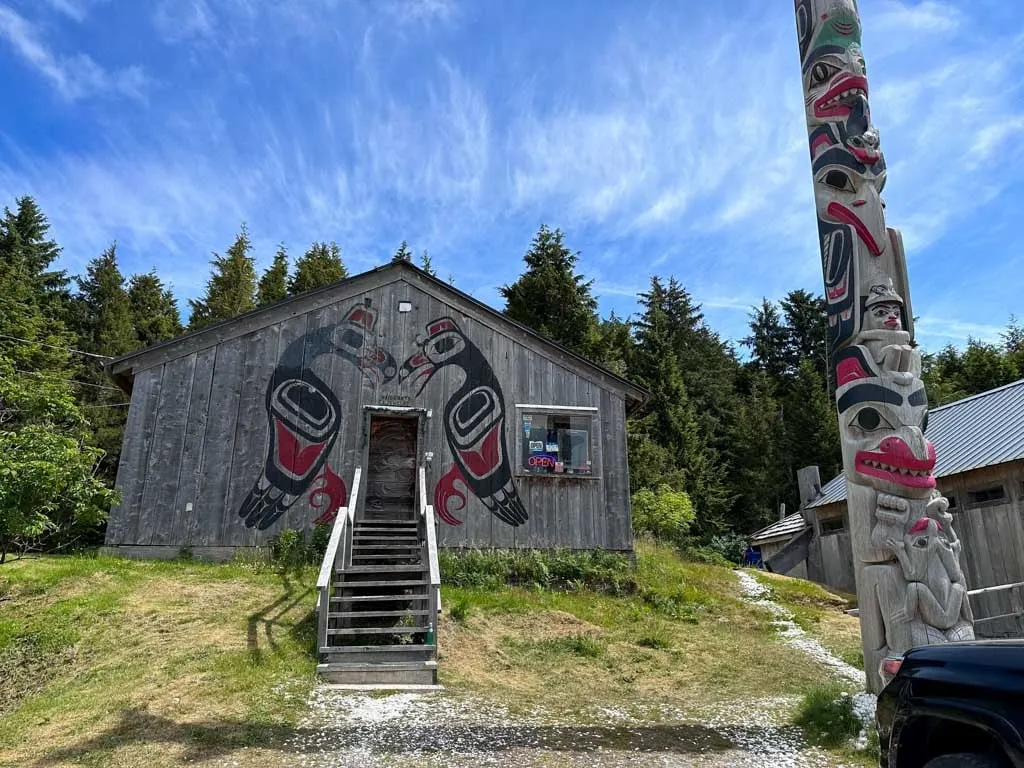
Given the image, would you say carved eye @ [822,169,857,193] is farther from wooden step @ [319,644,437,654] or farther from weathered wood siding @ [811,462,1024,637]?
weathered wood siding @ [811,462,1024,637]

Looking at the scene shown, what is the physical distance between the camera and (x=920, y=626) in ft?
20.6

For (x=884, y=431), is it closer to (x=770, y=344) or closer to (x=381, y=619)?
(x=381, y=619)

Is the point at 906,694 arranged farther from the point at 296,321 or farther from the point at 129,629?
the point at 296,321

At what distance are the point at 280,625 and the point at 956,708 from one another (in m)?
8.92

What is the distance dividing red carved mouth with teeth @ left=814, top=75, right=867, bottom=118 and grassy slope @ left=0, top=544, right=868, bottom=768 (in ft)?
23.2

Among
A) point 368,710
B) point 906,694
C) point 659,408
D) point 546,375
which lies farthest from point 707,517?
point 906,694

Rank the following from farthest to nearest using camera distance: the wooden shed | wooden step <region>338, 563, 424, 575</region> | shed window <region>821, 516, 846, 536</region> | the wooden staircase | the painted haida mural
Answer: shed window <region>821, 516, 846, 536</region> → the painted haida mural → the wooden shed → wooden step <region>338, 563, 424, 575</region> → the wooden staircase

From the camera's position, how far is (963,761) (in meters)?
3.04

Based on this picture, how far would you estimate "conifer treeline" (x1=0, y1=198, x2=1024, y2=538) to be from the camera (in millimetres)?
29250

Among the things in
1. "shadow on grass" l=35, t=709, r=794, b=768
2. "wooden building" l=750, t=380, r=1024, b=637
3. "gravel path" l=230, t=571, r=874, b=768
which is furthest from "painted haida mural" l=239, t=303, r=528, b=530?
"wooden building" l=750, t=380, r=1024, b=637

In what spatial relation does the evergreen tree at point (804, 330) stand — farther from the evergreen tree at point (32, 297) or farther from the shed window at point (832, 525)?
the evergreen tree at point (32, 297)

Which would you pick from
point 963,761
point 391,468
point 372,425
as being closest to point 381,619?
point 391,468

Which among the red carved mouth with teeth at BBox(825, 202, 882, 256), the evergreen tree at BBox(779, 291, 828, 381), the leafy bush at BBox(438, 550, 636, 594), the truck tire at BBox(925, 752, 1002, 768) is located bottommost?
the truck tire at BBox(925, 752, 1002, 768)

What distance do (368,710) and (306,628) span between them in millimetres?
3171
